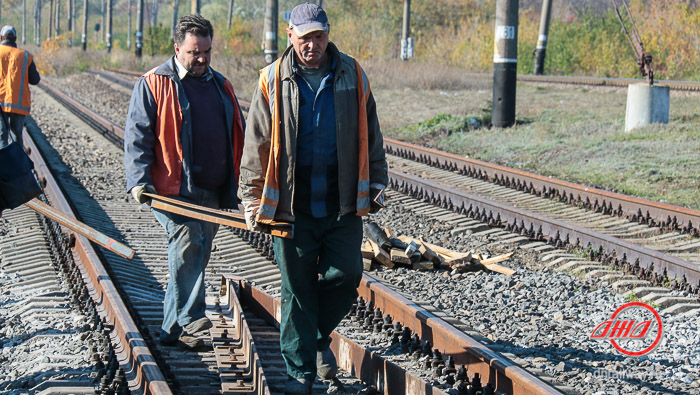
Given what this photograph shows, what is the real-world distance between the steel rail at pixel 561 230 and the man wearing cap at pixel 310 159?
3.69 m

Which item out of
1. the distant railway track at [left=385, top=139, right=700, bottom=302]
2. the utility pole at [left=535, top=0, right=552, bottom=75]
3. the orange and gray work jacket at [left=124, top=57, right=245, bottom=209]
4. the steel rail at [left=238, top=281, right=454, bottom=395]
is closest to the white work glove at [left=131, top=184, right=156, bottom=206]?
the orange and gray work jacket at [left=124, top=57, right=245, bottom=209]

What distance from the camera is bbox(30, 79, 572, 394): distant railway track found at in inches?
189

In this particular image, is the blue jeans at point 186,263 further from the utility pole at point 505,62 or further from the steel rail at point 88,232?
the utility pole at point 505,62

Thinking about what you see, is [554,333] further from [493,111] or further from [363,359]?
[493,111]

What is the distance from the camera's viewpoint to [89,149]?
1616 cm

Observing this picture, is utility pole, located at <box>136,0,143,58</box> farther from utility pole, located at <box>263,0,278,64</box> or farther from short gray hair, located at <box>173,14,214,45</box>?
short gray hair, located at <box>173,14,214,45</box>

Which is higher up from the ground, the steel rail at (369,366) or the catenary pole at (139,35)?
the catenary pole at (139,35)

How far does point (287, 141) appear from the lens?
4.42 meters

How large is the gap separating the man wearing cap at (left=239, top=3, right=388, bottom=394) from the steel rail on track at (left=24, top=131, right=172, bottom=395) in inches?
28.9

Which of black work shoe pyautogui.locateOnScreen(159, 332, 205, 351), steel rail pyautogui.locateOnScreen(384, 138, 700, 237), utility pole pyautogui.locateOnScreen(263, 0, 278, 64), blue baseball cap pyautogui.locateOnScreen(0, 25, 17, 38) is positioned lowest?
black work shoe pyautogui.locateOnScreen(159, 332, 205, 351)

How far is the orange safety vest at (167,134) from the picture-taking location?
536 centimetres

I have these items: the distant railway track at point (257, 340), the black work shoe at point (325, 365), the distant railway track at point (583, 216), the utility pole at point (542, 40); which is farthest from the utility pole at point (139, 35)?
the black work shoe at point (325, 365)

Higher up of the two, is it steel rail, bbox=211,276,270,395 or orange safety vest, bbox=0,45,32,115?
orange safety vest, bbox=0,45,32,115

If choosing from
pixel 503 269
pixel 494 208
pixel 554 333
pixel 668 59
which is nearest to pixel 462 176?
pixel 494 208
